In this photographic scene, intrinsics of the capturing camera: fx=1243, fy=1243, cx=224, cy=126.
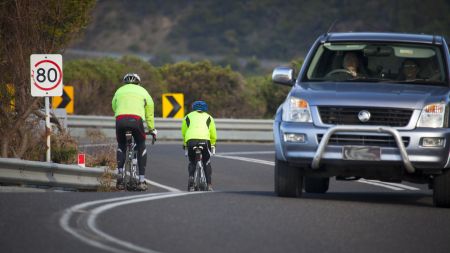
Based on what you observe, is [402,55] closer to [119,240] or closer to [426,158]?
[426,158]

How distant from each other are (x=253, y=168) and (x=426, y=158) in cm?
1341

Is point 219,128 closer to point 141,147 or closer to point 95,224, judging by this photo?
point 141,147

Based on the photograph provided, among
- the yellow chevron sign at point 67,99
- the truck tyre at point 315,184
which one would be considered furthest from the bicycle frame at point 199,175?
the yellow chevron sign at point 67,99

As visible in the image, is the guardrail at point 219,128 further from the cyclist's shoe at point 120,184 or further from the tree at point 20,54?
the cyclist's shoe at point 120,184

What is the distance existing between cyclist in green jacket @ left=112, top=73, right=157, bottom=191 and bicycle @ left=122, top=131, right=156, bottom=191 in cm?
6

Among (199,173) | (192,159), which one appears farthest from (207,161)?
(199,173)

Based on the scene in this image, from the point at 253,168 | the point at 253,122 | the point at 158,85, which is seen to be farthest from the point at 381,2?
the point at 253,168

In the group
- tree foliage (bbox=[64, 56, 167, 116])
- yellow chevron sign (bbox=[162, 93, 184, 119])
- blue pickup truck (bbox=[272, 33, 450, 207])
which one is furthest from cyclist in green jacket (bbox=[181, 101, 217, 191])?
tree foliage (bbox=[64, 56, 167, 116])

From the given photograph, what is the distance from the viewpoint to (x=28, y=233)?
9.99m

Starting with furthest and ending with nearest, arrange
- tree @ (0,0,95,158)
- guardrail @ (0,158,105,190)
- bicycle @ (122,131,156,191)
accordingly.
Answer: tree @ (0,0,95,158)
bicycle @ (122,131,156,191)
guardrail @ (0,158,105,190)

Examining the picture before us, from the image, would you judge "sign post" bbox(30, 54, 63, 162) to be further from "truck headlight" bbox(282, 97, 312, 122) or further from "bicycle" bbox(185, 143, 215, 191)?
"truck headlight" bbox(282, 97, 312, 122)

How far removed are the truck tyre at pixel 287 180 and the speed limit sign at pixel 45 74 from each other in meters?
6.86

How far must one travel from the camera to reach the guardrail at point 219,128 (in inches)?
1401

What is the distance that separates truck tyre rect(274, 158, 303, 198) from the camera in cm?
1330
